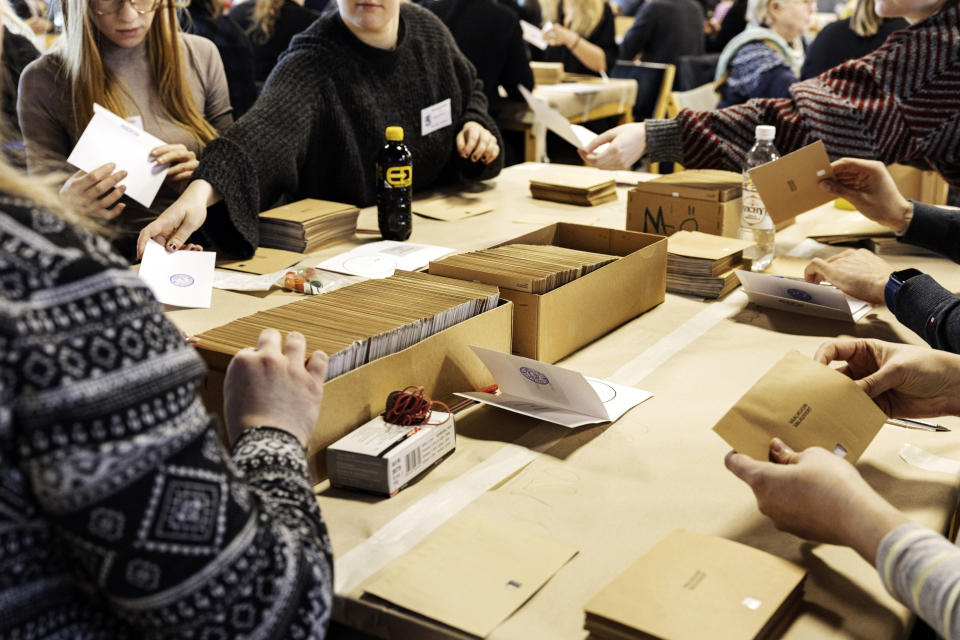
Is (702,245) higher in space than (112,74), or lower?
lower

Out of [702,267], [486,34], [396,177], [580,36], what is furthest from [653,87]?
[702,267]

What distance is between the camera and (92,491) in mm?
604

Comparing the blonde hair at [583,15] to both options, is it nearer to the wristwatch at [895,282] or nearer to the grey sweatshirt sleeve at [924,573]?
the wristwatch at [895,282]

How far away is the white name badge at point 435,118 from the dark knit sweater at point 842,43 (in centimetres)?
224

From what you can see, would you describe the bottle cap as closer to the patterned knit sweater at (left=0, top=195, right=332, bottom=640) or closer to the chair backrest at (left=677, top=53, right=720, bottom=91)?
the patterned knit sweater at (left=0, top=195, right=332, bottom=640)

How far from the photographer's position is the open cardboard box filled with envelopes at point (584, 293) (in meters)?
1.41

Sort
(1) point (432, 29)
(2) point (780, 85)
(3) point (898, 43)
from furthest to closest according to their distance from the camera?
(2) point (780, 85) → (1) point (432, 29) → (3) point (898, 43)

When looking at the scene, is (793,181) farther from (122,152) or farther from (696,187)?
(122,152)

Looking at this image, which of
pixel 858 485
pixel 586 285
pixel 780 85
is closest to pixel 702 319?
pixel 586 285

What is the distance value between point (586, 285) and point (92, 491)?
1.01 m

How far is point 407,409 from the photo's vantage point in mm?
1146

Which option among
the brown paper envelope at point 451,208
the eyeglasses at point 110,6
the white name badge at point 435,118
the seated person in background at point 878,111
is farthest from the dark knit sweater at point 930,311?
the eyeglasses at point 110,6

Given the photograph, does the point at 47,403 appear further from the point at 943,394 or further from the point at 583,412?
the point at 943,394

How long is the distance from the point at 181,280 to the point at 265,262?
0.84ft
